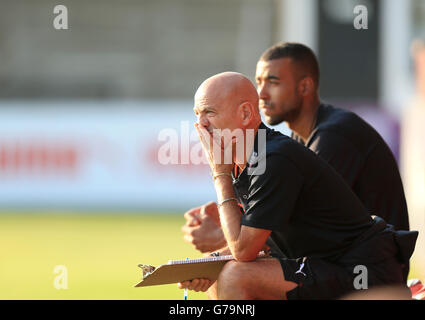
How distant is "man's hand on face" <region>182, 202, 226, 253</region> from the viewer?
170 inches

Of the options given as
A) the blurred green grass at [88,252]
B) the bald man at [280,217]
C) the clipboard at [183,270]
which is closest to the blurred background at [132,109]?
the blurred green grass at [88,252]

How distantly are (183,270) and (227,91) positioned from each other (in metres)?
0.84

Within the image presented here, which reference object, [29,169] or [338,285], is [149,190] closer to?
[29,169]

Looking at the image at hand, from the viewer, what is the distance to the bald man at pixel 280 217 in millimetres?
3381

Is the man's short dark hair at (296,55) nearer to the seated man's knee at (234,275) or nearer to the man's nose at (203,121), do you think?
the man's nose at (203,121)

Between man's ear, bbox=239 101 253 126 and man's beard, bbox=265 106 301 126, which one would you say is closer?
man's ear, bbox=239 101 253 126

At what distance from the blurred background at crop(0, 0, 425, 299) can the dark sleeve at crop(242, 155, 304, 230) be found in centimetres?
284

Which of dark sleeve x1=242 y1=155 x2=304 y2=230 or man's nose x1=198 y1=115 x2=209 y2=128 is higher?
man's nose x1=198 y1=115 x2=209 y2=128

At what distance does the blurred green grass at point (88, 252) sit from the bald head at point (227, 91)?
8.78 ft

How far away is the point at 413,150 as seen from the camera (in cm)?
823

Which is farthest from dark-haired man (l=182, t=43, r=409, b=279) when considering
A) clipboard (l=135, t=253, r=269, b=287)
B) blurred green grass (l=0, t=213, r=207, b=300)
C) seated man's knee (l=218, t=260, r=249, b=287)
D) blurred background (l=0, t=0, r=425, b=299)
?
blurred background (l=0, t=0, r=425, b=299)

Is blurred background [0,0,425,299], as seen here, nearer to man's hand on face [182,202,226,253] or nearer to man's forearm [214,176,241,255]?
man's hand on face [182,202,226,253]

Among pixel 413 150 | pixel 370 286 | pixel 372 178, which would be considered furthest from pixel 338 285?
pixel 413 150

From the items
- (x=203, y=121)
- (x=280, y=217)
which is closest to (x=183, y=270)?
(x=280, y=217)
